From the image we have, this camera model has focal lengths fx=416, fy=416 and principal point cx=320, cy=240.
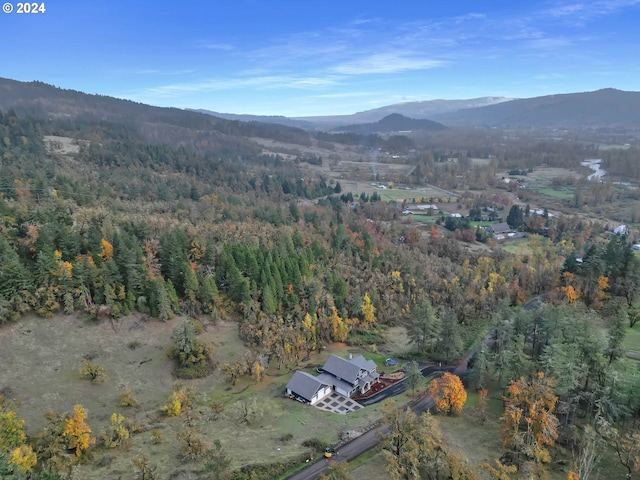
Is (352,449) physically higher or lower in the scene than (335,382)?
higher

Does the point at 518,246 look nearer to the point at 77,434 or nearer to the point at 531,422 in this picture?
the point at 531,422

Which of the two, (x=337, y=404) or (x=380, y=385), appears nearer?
(x=337, y=404)

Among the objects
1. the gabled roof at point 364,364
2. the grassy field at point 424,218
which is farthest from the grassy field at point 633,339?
the grassy field at point 424,218

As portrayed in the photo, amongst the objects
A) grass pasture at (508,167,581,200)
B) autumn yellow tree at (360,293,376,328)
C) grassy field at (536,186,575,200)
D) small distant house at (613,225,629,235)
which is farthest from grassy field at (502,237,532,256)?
grass pasture at (508,167,581,200)

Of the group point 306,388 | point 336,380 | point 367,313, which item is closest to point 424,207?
point 367,313

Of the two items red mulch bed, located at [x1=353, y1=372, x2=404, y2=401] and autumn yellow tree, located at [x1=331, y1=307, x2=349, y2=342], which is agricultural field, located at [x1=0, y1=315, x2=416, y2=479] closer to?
red mulch bed, located at [x1=353, y1=372, x2=404, y2=401]

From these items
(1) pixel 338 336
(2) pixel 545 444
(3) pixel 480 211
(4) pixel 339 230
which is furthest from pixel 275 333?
(3) pixel 480 211
